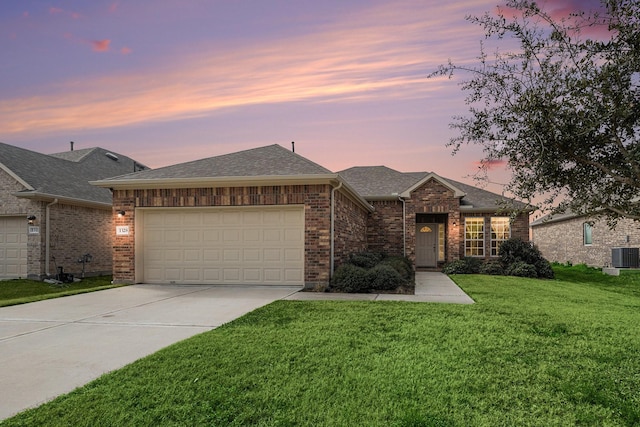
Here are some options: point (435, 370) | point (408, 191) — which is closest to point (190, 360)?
point (435, 370)

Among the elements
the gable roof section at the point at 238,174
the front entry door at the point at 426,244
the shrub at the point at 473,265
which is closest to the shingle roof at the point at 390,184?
the front entry door at the point at 426,244

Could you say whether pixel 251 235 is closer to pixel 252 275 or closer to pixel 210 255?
pixel 252 275

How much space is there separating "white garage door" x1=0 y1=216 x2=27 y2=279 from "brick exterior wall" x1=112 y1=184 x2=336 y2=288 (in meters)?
5.84

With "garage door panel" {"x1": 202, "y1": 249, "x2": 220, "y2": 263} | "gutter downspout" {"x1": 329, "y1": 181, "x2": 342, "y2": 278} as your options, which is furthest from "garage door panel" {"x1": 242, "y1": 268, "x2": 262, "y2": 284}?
"gutter downspout" {"x1": 329, "y1": 181, "x2": 342, "y2": 278}

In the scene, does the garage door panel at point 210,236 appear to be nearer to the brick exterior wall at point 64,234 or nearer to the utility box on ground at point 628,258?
the brick exterior wall at point 64,234

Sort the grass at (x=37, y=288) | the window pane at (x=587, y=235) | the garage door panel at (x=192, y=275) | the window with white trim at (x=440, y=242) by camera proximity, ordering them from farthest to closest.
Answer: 1. the window pane at (x=587, y=235)
2. the window with white trim at (x=440, y=242)
3. the garage door panel at (x=192, y=275)
4. the grass at (x=37, y=288)

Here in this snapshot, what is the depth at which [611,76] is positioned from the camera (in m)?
4.83

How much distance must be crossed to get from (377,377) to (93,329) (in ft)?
15.6

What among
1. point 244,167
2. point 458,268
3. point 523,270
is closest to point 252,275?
point 244,167

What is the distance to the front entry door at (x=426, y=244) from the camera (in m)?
21.5

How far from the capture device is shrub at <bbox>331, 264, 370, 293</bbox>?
11047mm

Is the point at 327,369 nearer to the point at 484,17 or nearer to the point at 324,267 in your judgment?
the point at 484,17

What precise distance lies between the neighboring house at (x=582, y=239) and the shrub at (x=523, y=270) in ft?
6.16

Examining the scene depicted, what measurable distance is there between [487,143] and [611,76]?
1.56 metres
